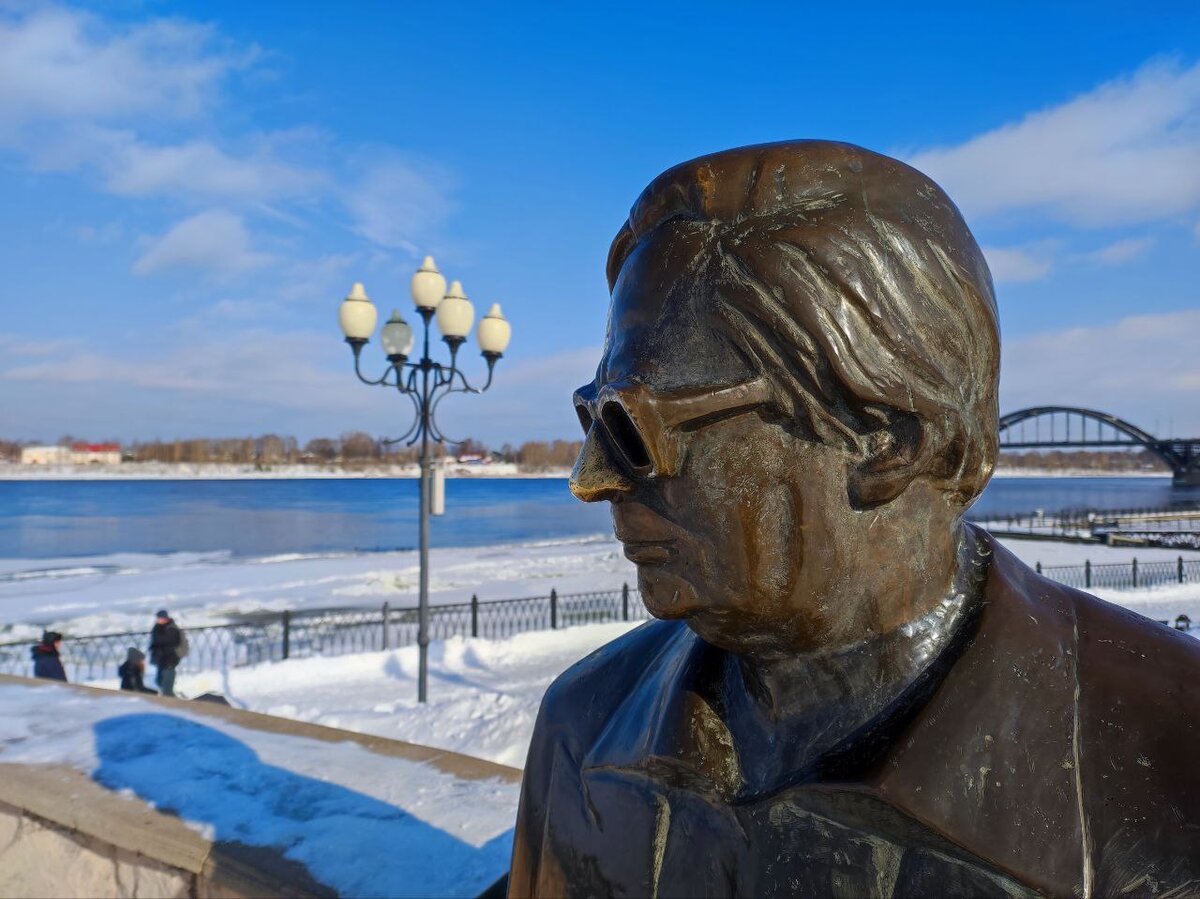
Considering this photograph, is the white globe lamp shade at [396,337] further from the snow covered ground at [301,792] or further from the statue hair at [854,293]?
the statue hair at [854,293]

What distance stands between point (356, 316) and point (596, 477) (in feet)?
28.8

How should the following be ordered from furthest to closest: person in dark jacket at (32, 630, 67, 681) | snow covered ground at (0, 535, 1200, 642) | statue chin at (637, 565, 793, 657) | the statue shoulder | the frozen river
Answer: the frozen river → snow covered ground at (0, 535, 1200, 642) → person in dark jacket at (32, 630, 67, 681) → the statue shoulder → statue chin at (637, 565, 793, 657)

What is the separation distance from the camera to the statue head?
100cm

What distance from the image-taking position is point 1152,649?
3.48 feet

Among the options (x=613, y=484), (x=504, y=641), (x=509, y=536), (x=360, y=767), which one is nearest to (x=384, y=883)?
(x=360, y=767)

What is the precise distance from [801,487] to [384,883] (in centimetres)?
248

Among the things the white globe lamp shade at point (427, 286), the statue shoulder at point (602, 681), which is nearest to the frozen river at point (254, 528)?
the white globe lamp shade at point (427, 286)

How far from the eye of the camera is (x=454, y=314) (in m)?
9.44

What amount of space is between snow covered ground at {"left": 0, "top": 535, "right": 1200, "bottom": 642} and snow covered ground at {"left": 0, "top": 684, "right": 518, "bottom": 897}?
860cm

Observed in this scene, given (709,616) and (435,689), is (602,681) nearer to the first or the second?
(709,616)

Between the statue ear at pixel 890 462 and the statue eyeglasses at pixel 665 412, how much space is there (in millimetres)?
147

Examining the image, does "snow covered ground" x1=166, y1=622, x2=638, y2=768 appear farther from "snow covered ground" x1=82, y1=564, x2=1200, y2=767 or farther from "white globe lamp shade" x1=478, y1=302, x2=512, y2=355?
"white globe lamp shade" x1=478, y1=302, x2=512, y2=355

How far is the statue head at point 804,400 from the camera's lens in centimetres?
100

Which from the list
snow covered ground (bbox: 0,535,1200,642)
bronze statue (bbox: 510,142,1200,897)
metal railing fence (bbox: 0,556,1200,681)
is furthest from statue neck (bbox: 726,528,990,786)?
snow covered ground (bbox: 0,535,1200,642)
